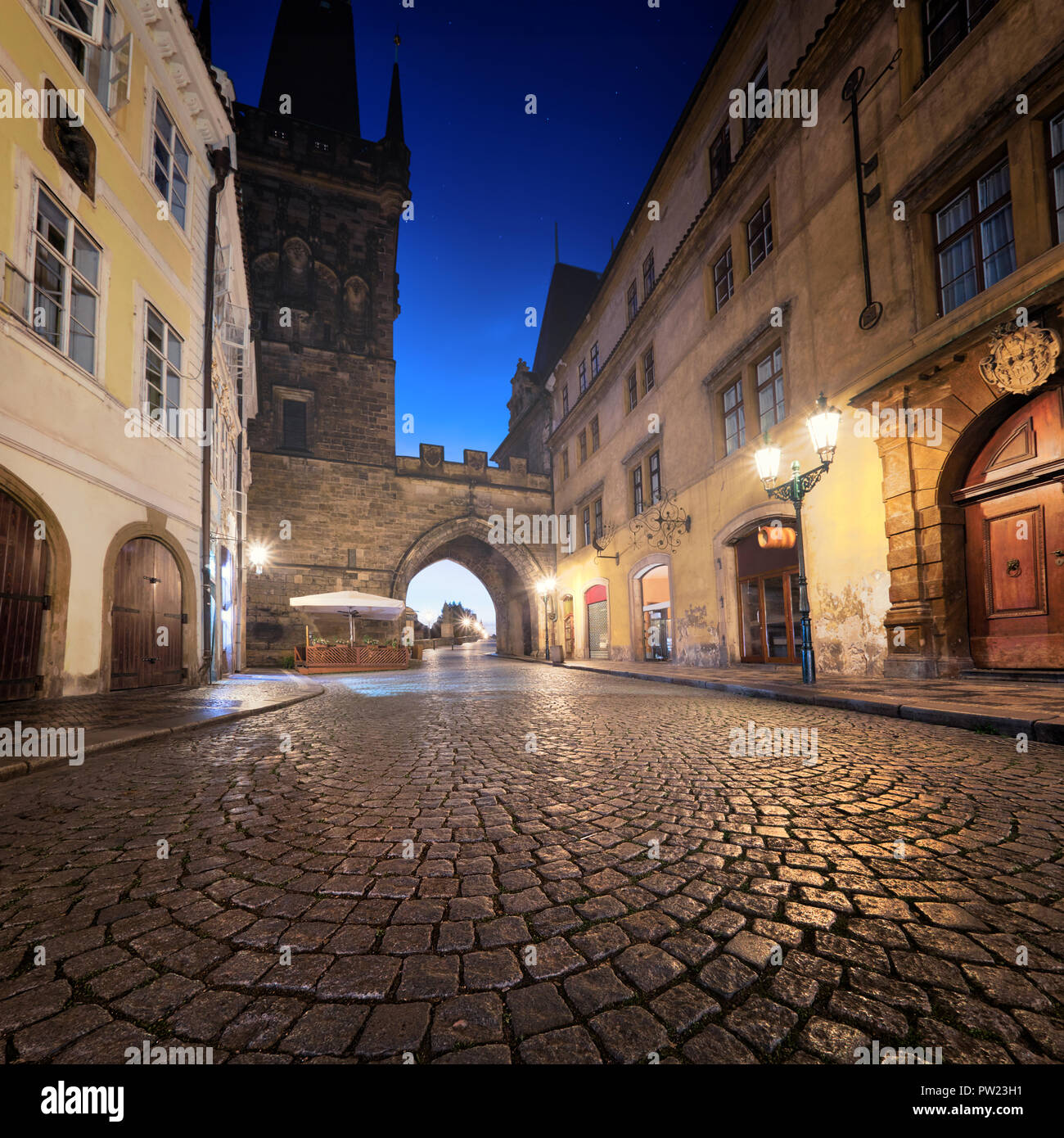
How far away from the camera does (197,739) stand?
4.84 m

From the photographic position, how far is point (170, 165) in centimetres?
948

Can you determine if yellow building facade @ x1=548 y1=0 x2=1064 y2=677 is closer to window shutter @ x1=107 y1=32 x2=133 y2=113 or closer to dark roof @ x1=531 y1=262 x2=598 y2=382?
window shutter @ x1=107 y1=32 x2=133 y2=113

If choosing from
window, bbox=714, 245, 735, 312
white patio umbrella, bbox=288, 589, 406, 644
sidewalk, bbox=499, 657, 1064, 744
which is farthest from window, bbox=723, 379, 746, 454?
white patio umbrella, bbox=288, 589, 406, 644

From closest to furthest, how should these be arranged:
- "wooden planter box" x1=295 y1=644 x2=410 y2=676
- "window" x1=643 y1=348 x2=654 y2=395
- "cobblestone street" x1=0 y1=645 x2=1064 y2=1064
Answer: "cobblestone street" x1=0 y1=645 x2=1064 y2=1064, "window" x1=643 y1=348 x2=654 y2=395, "wooden planter box" x1=295 y1=644 x2=410 y2=676

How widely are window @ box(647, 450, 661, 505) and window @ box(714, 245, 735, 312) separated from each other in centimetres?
424

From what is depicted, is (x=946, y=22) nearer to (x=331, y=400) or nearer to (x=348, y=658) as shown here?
(x=348, y=658)

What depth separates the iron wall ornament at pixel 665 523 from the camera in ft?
47.5

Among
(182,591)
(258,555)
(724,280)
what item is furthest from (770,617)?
(258,555)

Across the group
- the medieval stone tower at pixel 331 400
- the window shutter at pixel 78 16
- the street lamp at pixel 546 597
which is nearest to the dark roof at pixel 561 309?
the medieval stone tower at pixel 331 400

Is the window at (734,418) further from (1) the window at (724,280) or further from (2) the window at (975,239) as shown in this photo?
(2) the window at (975,239)

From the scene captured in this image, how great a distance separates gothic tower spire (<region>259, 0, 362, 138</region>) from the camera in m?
26.6

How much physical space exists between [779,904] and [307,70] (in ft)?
127
